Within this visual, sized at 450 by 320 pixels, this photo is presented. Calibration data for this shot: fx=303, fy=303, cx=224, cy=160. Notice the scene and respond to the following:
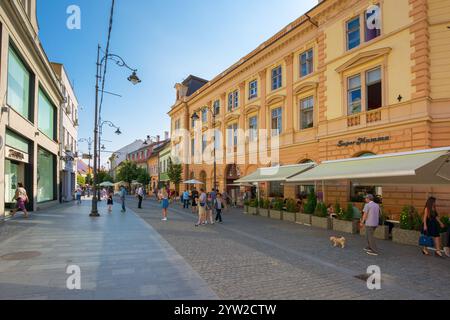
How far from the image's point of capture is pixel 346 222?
1264cm

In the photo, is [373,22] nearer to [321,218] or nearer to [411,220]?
[321,218]

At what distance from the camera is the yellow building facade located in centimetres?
1314

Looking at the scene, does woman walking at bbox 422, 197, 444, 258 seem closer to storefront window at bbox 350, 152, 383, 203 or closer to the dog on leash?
the dog on leash

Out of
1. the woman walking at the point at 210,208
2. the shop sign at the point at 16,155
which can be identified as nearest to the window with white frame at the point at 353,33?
the woman walking at the point at 210,208

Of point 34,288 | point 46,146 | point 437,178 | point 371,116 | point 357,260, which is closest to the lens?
point 34,288

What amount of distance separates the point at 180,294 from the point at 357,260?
501 centimetres

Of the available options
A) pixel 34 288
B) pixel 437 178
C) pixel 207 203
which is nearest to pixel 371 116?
pixel 437 178

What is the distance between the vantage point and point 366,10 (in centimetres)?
1579

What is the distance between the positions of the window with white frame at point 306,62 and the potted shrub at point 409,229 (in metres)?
12.2

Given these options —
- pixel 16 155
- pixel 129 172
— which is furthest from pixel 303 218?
pixel 129 172

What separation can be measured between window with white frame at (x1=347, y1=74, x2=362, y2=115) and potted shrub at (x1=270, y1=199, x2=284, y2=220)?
6443 mm

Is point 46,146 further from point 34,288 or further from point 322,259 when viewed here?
point 322,259

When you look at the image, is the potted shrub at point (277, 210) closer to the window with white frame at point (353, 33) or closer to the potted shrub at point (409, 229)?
the potted shrub at point (409, 229)
